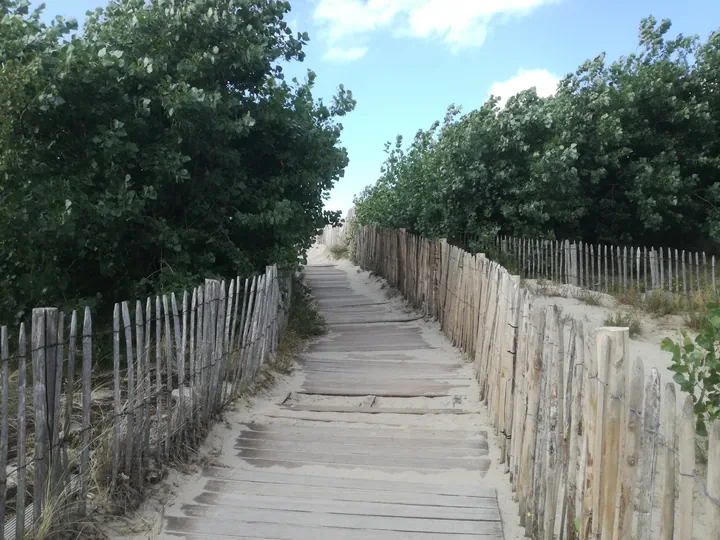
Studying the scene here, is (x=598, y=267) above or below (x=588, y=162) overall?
below

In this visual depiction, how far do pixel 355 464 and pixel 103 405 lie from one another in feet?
6.91

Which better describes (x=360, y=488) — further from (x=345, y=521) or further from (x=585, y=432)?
(x=585, y=432)

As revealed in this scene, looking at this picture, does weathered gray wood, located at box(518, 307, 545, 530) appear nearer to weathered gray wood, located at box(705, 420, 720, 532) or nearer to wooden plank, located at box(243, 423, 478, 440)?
wooden plank, located at box(243, 423, 478, 440)

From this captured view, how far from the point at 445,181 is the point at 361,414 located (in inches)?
334

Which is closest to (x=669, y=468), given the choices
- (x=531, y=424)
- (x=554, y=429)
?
(x=554, y=429)

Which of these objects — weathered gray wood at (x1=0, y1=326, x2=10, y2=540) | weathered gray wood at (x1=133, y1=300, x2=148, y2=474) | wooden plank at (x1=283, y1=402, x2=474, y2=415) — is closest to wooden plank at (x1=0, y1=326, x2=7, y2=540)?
weathered gray wood at (x1=0, y1=326, x2=10, y2=540)

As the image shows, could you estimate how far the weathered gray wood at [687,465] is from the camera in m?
1.90

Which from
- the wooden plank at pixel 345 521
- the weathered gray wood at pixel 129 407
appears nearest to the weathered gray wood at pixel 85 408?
the weathered gray wood at pixel 129 407

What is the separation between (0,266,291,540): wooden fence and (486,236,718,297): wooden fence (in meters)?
7.94

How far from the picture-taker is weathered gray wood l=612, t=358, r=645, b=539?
7.87 feet

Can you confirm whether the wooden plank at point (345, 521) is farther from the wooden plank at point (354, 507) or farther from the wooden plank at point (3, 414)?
the wooden plank at point (3, 414)

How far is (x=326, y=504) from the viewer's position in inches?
158

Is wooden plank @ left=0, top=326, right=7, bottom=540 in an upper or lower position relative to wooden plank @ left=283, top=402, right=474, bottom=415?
upper

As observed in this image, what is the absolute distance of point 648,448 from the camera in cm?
227
